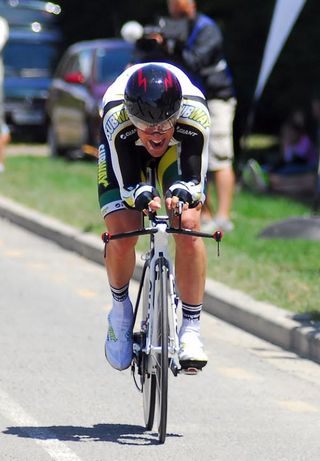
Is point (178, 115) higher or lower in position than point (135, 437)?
higher

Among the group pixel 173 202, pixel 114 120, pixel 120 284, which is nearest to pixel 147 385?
pixel 120 284

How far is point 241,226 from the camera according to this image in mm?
13203

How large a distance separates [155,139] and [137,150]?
0.28 meters

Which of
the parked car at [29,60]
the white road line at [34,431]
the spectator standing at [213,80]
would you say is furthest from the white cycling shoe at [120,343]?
the parked car at [29,60]

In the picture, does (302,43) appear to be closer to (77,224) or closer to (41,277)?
(77,224)

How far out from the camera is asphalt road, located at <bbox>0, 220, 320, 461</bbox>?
6.34 m

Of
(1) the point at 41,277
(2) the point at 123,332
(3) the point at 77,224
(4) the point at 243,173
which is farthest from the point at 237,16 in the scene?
(2) the point at 123,332

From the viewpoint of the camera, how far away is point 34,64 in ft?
90.3

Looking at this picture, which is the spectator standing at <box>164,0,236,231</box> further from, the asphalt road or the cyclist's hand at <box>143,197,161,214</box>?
the cyclist's hand at <box>143,197,161,214</box>

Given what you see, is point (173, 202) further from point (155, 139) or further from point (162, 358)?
point (162, 358)

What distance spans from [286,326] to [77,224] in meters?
5.08

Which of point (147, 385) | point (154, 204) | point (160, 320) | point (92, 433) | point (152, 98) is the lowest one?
point (92, 433)

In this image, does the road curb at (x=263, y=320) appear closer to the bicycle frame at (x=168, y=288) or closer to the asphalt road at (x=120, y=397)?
the asphalt road at (x=120, y=397)

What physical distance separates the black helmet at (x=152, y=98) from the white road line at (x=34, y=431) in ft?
4.86
